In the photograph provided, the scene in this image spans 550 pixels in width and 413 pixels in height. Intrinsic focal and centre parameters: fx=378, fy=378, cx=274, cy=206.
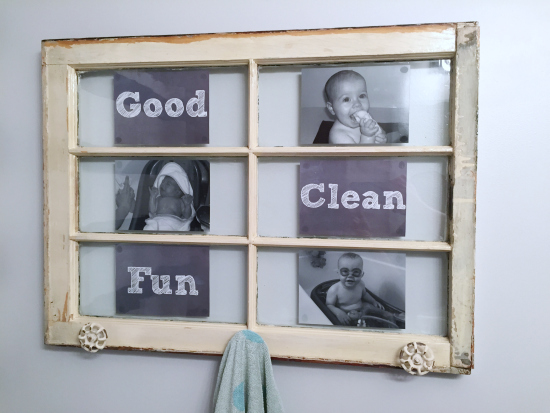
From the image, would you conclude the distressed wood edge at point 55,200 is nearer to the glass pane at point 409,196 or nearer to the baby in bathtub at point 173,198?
the baby in bathtub at point 173,198

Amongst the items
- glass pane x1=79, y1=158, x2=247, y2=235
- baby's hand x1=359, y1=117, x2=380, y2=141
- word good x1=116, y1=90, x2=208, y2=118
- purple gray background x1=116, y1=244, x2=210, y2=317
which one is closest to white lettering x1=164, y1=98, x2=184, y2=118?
word good x1=116, y1=90, x2=208, y2=118

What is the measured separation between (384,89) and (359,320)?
532 millimetres

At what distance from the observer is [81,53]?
0.91m

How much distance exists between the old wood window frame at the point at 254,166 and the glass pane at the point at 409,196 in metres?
0.03

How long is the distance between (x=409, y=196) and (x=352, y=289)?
0.25 m

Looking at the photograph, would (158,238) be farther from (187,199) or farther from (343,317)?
(343,317)

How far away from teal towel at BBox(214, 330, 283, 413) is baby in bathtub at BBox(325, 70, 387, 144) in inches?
19.9

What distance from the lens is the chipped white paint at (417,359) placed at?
822 mm

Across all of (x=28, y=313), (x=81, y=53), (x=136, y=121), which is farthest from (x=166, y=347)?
(x=81, y=53)

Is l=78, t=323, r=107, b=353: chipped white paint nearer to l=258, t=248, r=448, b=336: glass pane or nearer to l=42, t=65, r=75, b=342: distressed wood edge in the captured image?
l=42, t=65, r=75, b=342: distressed wood edge

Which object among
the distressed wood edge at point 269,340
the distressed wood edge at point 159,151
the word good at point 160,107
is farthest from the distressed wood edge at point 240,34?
the distressed wood edge at point 269,340

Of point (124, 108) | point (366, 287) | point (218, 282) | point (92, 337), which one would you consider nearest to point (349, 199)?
point (366, 287)

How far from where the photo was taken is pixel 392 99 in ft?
2.80

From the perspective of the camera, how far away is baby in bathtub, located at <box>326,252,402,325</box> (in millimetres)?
874
